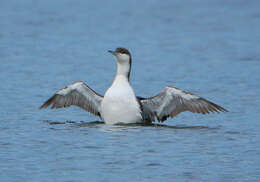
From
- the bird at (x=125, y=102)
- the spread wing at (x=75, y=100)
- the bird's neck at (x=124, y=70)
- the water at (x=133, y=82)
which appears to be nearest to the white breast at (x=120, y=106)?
the bird at (x=125, y=102)

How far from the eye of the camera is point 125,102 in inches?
509

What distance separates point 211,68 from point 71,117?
6.90 metres

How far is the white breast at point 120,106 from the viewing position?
12875 mm

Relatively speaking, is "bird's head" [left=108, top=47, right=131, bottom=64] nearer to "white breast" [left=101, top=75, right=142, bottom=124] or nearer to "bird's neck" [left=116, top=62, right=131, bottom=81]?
"bird's neck" [left=116, top=62, right=131, bottom=81]

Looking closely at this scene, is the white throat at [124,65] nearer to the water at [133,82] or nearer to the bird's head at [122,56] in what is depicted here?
the bird's head at [122,56]

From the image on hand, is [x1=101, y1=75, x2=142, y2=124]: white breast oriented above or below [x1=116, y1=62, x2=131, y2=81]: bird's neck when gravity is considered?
below

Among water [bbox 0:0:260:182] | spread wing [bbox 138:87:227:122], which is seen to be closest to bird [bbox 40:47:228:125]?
spread wing [bbox 138:87:227:122]

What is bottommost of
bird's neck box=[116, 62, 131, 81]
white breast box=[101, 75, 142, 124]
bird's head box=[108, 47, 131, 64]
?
white breast box=[101, 75, 142, 124]

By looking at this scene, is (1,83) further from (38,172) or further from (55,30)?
(55,30)

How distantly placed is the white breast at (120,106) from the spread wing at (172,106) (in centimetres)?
41

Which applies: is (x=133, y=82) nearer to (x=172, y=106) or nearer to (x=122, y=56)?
(x=122, y=56)

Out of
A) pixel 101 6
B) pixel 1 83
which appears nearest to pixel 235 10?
pixel 101 6

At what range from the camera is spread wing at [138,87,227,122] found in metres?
13.3

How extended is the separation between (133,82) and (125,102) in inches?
199
